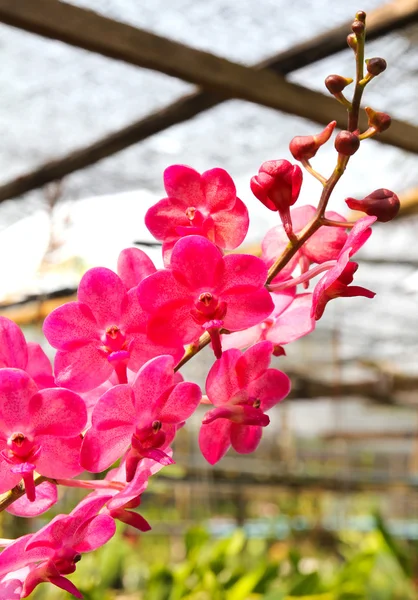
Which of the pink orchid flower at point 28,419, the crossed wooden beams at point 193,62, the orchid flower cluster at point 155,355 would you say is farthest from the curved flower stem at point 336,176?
the crossed wooden beams at point 193,62

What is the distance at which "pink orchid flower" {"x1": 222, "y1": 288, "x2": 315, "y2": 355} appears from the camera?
345 mm

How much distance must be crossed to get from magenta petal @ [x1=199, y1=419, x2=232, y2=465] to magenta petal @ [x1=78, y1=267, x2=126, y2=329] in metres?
0.06

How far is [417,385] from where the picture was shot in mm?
4164

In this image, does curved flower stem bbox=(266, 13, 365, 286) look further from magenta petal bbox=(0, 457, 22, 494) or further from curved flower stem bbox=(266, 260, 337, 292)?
magenta petal bbox=(0, 457, 22, 494)

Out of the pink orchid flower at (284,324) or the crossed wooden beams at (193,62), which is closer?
the pink orchid flower at (284,324)

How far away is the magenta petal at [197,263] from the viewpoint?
0.31 meters

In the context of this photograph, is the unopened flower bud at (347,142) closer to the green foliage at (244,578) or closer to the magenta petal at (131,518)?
the magenta petal at (131,518)

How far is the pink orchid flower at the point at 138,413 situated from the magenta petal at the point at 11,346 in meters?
0.05

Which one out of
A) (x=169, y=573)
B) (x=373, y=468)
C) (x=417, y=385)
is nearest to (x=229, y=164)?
(x=169, y=573)

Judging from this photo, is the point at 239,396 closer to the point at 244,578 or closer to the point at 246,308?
the point at 246,308

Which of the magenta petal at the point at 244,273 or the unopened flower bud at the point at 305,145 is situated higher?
the unopened flower bud at the point at 305,145

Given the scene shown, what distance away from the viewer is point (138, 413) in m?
0.30

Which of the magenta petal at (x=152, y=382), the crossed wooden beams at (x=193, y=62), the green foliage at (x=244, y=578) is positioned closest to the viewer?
the magenta petal at (x=152, y=382)

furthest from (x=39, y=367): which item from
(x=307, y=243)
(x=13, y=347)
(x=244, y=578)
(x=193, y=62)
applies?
(x=244, y=578)
